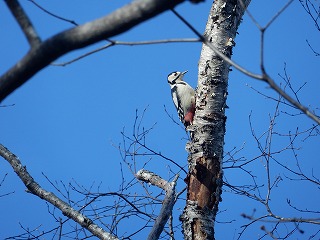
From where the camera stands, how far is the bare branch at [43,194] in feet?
12.1

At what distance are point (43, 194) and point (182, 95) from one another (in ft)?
8.90

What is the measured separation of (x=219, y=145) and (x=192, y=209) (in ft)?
1.84

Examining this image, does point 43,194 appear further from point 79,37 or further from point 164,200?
point 79,37

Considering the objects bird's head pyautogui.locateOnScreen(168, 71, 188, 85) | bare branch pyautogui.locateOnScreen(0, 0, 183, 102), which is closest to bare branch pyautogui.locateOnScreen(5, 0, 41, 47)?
bare branch pyautogui.locateOnScreen(0, 0, 183, 102)

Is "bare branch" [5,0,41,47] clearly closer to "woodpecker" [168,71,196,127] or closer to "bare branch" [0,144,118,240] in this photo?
"bare branch" [0,144,118,240]

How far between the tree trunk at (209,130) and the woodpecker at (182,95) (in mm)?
1557

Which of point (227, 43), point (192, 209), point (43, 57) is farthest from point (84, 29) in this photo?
point (227, 43)

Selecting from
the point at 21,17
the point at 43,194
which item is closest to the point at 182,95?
the point at 43,194

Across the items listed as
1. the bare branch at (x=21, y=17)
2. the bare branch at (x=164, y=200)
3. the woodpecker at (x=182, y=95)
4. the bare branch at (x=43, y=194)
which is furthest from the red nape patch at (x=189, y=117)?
the bare branch at (x=21, y=17)

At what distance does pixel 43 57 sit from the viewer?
112cm

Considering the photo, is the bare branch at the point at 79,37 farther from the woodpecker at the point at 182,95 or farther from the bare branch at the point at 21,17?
the woodpecker at the point at 182,95

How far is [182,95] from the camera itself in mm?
6008

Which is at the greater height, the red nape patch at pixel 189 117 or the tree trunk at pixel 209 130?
the red nape patch at pixel 189 117

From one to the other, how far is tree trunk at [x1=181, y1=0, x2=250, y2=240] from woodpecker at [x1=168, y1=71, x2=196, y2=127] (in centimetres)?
156
